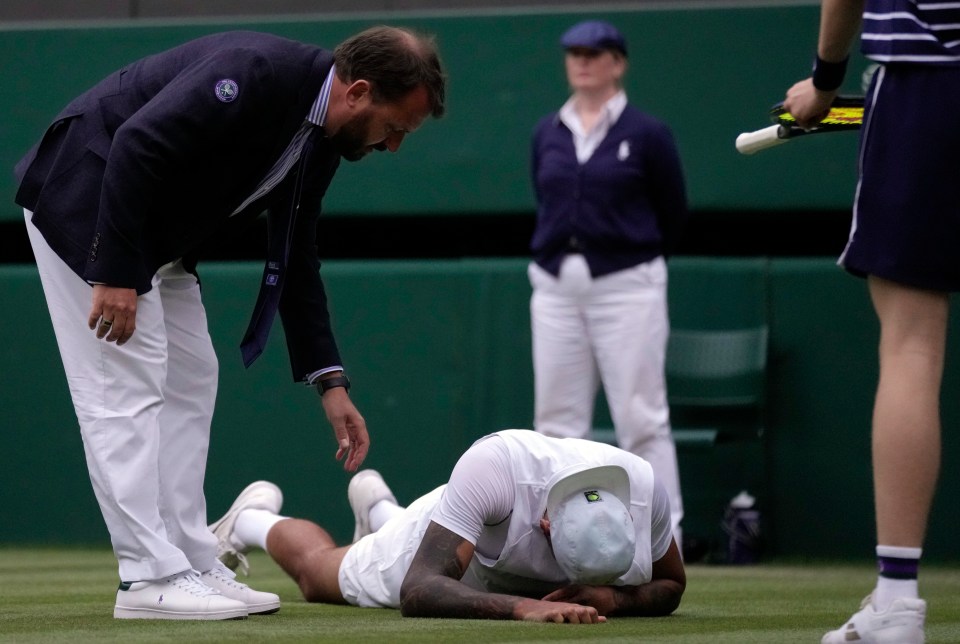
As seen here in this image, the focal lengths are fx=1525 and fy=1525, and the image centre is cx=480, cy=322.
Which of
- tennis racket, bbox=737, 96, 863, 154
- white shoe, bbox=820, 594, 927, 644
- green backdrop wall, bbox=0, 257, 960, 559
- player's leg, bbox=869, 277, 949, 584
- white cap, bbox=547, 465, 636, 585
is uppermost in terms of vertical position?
tennis racket, bbox=737, 96, 863, 154

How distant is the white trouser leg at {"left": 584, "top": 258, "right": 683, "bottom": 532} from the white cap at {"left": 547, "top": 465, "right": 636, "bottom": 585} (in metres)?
3.02

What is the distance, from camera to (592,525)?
408 cm

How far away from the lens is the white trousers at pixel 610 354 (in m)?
7.29

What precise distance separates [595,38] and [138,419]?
3.92 m

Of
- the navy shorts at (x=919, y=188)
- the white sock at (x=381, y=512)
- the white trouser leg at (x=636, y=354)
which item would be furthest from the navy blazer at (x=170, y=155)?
the white trouser leg at (x=636, y=354)

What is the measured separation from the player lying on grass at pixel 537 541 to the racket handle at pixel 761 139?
0.94 metres

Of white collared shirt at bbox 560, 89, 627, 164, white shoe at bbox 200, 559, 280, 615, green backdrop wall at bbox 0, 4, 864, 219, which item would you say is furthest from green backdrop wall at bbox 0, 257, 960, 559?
white shoe at bbox 200, 559, 280, 615

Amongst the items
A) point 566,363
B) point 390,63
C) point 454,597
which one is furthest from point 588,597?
point 566,363

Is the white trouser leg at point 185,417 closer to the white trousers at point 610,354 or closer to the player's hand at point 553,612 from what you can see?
the player's hand at point 553,612

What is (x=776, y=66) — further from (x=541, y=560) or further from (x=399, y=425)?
(x=541, y=560)

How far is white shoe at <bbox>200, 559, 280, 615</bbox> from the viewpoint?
4.54 metres

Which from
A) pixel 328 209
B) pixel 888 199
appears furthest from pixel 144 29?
pixel 888 199

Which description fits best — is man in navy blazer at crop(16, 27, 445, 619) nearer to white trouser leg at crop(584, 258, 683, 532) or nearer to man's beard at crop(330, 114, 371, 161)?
man's beard at crop(330, 114, 371, 161)

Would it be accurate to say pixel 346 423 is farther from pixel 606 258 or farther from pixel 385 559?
pixel 606 258
